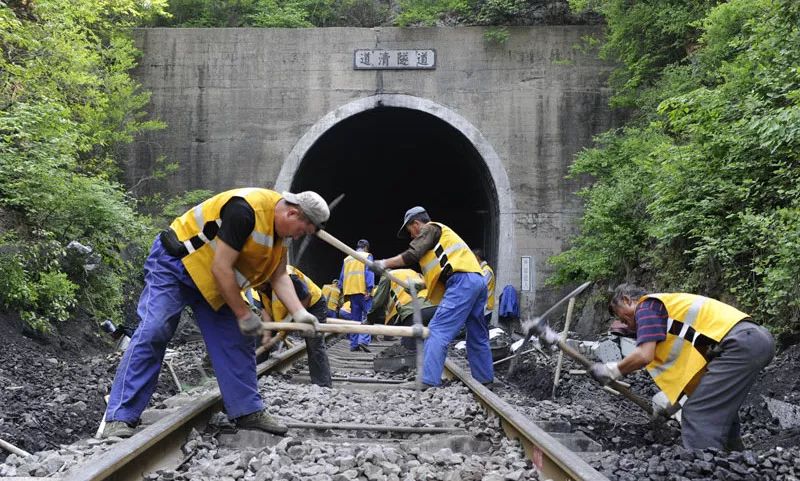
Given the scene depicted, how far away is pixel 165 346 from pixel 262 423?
0.66m

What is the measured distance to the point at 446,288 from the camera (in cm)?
631

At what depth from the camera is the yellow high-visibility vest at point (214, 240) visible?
145 inches

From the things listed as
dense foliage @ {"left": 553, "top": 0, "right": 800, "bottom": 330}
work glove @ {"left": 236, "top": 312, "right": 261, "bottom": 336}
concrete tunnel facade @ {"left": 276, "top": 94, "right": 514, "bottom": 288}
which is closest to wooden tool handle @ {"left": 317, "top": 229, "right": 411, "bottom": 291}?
work glove @ {"left": 236, "top": 312, "right": 261, "bottom": 336}

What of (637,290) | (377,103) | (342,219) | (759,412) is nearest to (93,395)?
(637,290)

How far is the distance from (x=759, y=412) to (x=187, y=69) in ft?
40.2

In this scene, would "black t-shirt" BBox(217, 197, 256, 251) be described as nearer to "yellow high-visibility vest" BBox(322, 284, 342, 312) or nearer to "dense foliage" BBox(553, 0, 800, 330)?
"dense foliage" BBox(553, 0, 800, 330)

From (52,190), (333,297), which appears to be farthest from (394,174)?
(52,190)

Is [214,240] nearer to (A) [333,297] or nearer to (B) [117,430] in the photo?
(B) [117,430]

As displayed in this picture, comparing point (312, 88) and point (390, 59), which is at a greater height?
point (390, 59)

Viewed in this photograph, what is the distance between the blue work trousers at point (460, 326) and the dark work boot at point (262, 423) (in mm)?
2149

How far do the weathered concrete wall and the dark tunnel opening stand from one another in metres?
0.60

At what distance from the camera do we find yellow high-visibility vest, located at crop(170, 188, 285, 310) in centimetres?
369

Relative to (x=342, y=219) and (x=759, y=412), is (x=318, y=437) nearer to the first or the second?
(x=759, y=412)

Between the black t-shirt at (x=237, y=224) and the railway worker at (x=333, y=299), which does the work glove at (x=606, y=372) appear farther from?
the railway worker at (x=333, y=299)
